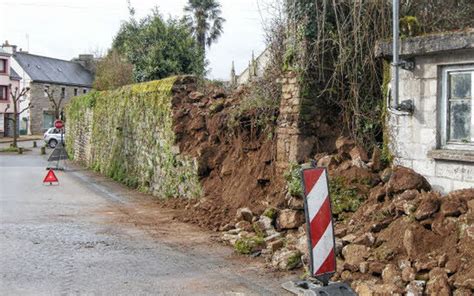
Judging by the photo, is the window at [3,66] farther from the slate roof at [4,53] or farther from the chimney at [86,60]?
the chimney at [86,60]

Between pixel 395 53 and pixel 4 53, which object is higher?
pixel 4 53

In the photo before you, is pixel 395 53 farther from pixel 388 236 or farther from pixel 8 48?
pixel 8 48

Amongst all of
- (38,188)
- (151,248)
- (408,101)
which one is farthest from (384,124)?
(38,188)

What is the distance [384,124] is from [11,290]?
5.48 m

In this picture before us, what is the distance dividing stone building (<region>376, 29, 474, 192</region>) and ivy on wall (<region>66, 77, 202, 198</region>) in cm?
556

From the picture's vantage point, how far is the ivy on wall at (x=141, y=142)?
45.1 feet

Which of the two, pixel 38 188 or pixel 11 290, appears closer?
pixel 11 290

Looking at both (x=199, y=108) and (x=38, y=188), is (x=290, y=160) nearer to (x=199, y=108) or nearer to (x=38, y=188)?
(x=199, y=108)

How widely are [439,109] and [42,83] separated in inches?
2422

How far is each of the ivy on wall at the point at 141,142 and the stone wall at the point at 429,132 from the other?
540 centimetres

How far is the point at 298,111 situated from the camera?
9516 millimetres

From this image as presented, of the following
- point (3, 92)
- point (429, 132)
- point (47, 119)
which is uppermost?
point (3, 92)

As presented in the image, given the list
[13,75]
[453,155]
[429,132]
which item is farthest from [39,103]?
[453,155]

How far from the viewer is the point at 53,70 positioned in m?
67.2
